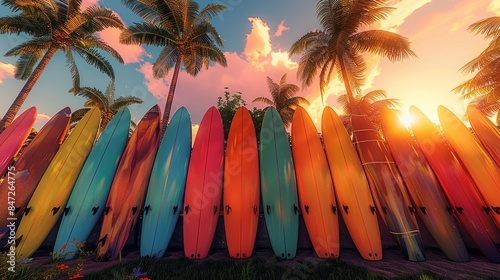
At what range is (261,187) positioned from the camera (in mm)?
3760

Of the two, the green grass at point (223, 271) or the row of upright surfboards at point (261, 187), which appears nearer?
the green grass at point (223, 271)

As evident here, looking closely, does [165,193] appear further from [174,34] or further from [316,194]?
Answer: [174,34]

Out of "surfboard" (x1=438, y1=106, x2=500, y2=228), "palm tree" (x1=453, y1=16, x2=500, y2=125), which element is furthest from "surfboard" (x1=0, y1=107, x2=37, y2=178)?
"palm tree" (x1=453, y1=16, x2=500, y2=125)

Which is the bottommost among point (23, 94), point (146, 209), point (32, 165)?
point (146, 209)

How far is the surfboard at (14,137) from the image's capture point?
3.83 metres

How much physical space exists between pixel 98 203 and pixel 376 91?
1573cm

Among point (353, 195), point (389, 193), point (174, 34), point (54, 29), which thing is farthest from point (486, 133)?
point (54, 29)

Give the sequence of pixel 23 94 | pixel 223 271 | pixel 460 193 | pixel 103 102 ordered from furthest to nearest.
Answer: pixel 103 102
pixel 23 94
pixel 460 193
pixel 223 271

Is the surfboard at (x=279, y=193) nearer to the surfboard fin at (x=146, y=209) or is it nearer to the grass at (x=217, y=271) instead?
the grass at (x=217, y=271)

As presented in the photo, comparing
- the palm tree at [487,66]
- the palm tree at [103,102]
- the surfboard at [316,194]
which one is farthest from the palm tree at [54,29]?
the palm tree at [487,66]

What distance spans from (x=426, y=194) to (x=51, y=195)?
6607 mm

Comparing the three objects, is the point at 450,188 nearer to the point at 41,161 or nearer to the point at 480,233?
the point at 480,233

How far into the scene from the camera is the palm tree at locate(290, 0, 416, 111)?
23.8 feet

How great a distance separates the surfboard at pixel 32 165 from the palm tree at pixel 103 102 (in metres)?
9.50
